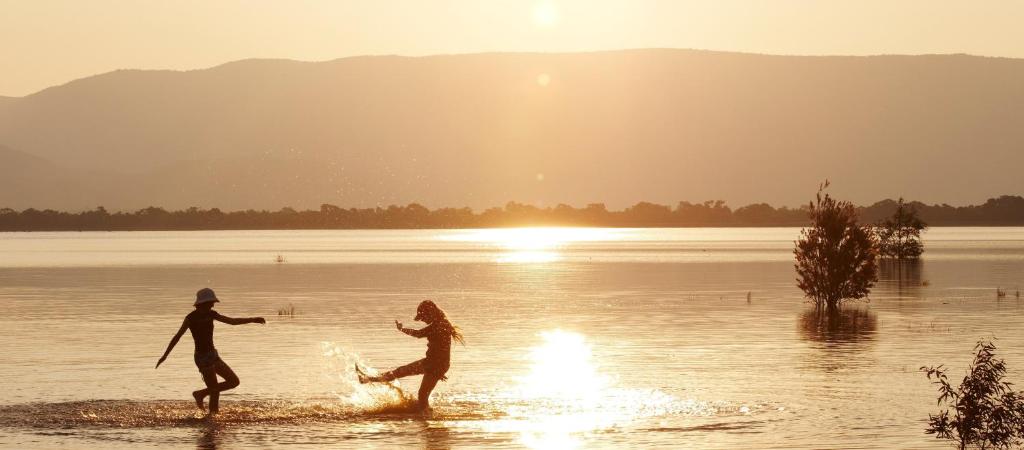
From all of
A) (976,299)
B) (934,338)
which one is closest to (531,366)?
(934,338)

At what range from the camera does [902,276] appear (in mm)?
91188

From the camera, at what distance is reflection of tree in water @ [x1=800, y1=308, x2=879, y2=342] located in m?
44.8

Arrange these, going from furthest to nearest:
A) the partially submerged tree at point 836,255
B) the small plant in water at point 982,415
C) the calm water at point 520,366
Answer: the partially submerged tree at point 836,255, the calm water at point 520,366, the small plant in water at point 982,415

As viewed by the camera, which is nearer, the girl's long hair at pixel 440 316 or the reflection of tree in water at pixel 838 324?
the girl's long hair at pixel 440 316

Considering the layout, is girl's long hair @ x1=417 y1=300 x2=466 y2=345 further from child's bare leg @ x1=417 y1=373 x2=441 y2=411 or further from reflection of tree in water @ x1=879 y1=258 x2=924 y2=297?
reflection of tree in water @ x1=879 y1=258 x2=924 y2=297

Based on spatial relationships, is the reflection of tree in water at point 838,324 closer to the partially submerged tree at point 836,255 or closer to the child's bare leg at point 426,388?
the partially submerged tree at point 836,255

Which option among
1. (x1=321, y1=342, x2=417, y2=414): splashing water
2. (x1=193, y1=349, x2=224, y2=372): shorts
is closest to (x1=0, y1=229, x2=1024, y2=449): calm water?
(x1=321, y1=342, x2=417, y2=414): splashing water

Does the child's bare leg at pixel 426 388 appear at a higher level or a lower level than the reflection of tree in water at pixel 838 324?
higher

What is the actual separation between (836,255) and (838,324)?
8172mm

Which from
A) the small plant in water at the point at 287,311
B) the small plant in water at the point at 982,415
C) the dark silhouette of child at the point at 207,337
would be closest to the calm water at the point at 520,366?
the small plant in water at the point at 287,311

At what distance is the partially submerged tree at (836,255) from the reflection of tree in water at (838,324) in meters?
0.93

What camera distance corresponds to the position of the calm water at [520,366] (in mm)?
24828

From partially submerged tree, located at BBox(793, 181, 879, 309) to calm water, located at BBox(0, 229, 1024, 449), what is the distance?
1199 mm

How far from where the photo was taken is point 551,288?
79.9 meters
